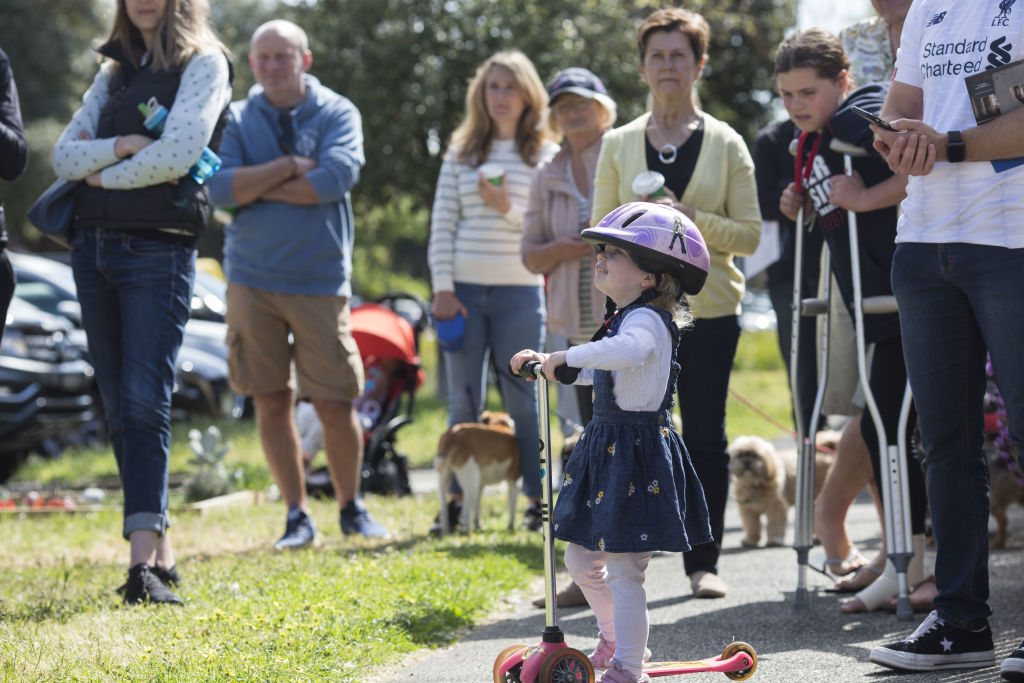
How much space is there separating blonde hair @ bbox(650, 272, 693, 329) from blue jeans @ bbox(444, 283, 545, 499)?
2.87 metres

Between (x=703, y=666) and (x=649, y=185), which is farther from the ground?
(x=649, y=185)

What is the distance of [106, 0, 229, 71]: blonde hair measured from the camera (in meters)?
5.07

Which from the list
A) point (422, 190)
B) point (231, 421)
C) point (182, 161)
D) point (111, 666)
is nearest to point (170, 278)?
point (182, 161)

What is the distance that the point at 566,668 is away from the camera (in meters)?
3.35

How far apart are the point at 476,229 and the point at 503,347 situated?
0.66 metres

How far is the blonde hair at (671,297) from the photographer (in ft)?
11.9

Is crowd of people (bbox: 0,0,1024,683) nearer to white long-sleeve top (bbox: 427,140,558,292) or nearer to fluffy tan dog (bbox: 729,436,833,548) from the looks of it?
white long-sleeve top (bbox: 427,140,558,292)

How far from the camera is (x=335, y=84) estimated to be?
571 inches

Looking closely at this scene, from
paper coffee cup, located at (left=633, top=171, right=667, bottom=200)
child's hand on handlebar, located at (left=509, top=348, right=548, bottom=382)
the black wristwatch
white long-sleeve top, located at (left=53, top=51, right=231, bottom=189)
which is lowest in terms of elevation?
child's hand on handlebar, located at (left=509, top=348, right=548, bottom=382)

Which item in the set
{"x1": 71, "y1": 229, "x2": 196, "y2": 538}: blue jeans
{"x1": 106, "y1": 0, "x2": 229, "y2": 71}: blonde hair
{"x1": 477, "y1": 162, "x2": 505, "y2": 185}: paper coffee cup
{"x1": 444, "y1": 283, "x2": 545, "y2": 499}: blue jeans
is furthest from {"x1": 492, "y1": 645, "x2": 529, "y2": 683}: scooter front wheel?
{"x1": 477, "y1": 162, "x2": 505, "y2": 185}: paper coffee cup

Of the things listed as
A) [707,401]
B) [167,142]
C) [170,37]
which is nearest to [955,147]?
[707,401]

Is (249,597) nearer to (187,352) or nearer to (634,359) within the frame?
(634,359)

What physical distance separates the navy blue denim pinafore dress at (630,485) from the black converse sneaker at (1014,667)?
2.95 ft

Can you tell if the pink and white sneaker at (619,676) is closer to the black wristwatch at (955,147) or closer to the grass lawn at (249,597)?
the grass lawn at (249,597)
